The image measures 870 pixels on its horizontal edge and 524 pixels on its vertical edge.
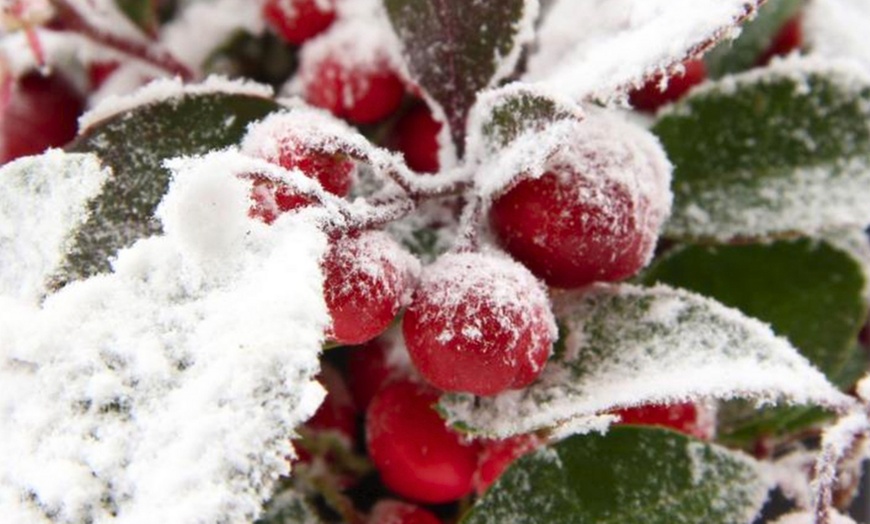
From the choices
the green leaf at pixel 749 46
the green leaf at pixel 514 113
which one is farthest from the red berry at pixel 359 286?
the green leaf at pixel 749 46

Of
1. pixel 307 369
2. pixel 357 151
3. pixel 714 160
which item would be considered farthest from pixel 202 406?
pixel 714 160

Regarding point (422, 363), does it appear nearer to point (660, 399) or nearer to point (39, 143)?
Answer: point (660, 399)

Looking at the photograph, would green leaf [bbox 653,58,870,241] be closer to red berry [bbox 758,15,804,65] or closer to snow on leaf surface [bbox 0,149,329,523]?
red berry [bbox 758,15,804,65]

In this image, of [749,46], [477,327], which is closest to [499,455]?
[477,327]

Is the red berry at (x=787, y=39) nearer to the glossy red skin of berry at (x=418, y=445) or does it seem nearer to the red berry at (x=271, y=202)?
the glossy red skin of berry at (x=418, y=445)

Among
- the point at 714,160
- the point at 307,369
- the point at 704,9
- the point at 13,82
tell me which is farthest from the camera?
the point at 13,82

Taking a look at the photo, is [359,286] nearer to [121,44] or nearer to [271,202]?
[271,202]
